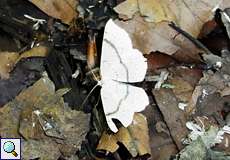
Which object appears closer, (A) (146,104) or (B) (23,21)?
(A) (146,104)

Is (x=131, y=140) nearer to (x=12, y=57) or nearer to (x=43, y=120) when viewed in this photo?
(x=43, y=120)

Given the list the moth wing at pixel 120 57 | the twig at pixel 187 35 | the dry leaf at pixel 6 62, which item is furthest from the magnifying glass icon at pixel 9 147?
the twig at pixel 187 35

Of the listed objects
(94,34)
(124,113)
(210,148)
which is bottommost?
(210,148)

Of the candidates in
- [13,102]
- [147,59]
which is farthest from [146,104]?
[13,102]

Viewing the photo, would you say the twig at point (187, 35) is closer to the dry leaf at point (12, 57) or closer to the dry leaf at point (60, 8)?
the dry leaf at point (60, 8)

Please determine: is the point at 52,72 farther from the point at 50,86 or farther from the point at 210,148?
the point at 210,148

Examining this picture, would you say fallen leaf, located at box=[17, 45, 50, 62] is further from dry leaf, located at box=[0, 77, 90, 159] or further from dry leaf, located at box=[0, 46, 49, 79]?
dry leaf, located at box=[0, 77, 90, 159]
